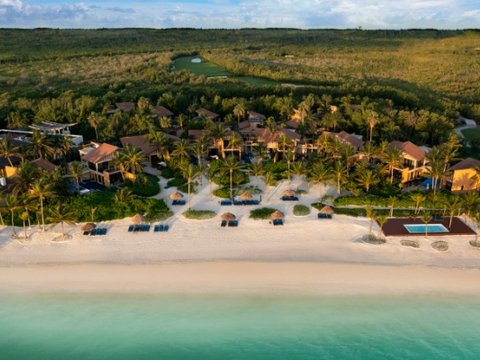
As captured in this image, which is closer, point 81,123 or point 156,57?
point 81,123

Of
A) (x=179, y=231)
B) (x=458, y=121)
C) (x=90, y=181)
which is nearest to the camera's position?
(x=179, y=231)

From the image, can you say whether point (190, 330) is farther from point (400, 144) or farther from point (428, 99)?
point (428, 99)

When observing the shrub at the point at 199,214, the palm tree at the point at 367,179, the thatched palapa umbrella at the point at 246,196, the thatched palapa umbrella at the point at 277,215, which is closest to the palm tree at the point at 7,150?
the shrub at the point at 199,214

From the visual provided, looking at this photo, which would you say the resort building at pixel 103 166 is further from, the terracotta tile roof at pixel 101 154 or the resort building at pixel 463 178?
the resort building at pixel 463 178

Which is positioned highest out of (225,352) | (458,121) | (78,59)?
(78,59)

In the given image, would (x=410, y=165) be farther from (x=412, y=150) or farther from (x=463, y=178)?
(x=463, y=178)

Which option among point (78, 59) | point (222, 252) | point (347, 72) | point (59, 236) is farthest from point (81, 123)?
point (347, 72)
